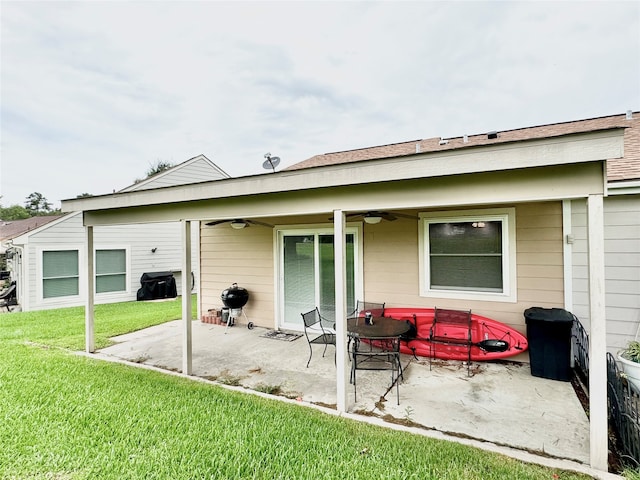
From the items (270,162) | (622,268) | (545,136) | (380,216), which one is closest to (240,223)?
(270,162)

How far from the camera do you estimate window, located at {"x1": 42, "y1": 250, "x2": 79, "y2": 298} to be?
11.2 meters

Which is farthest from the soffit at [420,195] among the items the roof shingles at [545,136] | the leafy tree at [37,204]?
the leafy tree at [37,204]

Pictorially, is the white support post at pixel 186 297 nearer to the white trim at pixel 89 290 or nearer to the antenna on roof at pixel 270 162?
the white trim at pixel 89 290

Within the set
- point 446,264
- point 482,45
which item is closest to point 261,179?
point 446,264

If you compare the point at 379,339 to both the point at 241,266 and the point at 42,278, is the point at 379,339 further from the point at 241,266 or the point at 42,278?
the point at 42,278

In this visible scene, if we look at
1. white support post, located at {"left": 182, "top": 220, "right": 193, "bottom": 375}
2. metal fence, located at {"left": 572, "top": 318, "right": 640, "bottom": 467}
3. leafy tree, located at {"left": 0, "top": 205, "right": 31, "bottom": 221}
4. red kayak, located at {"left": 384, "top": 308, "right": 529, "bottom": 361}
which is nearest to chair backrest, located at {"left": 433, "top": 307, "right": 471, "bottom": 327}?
red kayak, located at {"left": 384, "top": 308, "right": 529, "bottom": 361}

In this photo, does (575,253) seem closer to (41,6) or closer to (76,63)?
(41,6)

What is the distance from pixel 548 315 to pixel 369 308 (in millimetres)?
2777

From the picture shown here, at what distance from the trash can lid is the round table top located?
1.73 meters

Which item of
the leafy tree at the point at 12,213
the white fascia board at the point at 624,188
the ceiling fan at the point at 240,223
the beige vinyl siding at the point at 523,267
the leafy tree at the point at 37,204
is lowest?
the beige vinyl siding at the point at 523,267

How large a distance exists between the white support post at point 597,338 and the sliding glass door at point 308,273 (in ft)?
13.5

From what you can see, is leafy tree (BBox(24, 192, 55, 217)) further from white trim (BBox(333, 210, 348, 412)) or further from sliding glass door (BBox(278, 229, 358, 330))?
white trim (BBox(333, 210, 348, 412))

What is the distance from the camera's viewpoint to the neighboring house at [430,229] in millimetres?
2633

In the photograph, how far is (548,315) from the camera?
453cm
